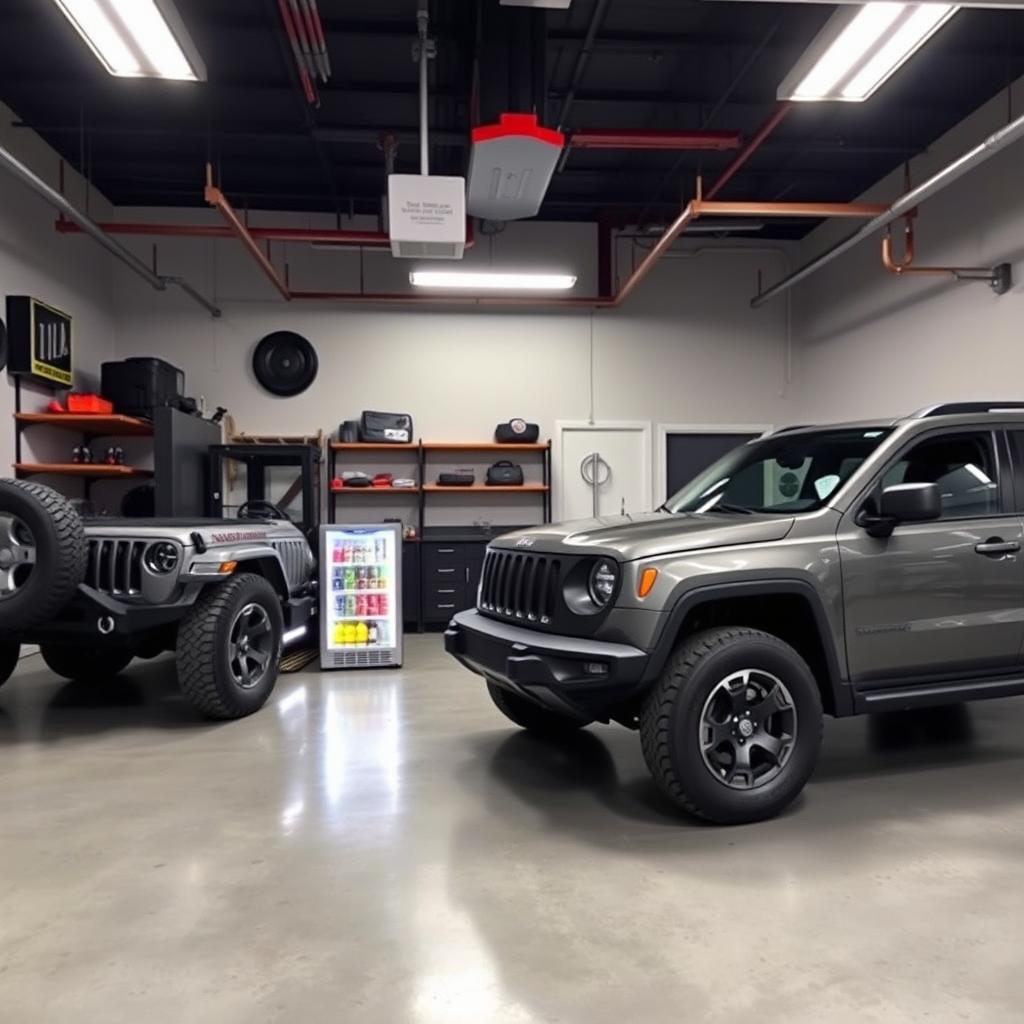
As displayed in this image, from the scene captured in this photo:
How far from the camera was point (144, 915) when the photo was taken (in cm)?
225

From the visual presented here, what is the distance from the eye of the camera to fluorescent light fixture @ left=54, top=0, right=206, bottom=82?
149 inches

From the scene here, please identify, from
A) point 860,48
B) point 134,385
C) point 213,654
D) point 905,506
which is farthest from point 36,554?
point 860,48

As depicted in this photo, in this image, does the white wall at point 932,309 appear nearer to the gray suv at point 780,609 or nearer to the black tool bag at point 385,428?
the gray suv at point 780,609

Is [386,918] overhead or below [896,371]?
→ below

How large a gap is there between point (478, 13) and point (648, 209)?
172 inches

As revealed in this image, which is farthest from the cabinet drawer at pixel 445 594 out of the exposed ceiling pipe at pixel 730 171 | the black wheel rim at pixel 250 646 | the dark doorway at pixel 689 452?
the exposed ceiling pipe at pixel 730 171

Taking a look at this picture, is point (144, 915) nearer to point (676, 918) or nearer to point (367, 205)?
point (676, 918)

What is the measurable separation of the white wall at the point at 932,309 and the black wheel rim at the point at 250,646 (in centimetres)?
595

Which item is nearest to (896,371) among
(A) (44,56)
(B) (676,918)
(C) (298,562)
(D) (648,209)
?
(D) (648,209)

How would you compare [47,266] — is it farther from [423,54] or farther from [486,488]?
[486,488]

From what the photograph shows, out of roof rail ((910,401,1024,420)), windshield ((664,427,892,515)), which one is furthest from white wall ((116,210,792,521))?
roof rail ((910,401,1024,420))

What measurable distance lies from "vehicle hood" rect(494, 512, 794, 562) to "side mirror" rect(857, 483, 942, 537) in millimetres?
363

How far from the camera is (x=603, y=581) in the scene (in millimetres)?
2871

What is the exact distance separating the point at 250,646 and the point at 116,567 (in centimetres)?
90
